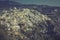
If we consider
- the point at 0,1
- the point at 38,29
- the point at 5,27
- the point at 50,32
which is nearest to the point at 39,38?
the point at 38,29

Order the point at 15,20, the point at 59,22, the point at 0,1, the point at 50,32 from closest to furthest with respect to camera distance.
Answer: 1. the point at 15,20
2. the point at 50,32
3. the point at 59,22
4. the point at 0,1

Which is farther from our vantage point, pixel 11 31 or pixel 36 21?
pixel 36 21

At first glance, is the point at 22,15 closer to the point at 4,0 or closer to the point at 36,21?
the point at 36,21

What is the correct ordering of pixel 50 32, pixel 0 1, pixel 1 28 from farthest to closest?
pixel 0 1 < pixel 50 32 < pixel 1 28

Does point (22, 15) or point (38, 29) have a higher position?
point (22, 15)

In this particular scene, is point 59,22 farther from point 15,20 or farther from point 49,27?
point 15,20

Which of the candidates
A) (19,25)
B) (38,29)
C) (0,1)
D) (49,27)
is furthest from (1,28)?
(0,1)

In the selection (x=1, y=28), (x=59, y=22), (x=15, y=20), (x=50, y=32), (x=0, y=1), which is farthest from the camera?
(x=0, y=1)

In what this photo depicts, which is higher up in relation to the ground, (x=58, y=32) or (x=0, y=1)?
(x=0, y=1)

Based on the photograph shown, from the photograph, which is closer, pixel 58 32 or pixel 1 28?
pixel 1 28
